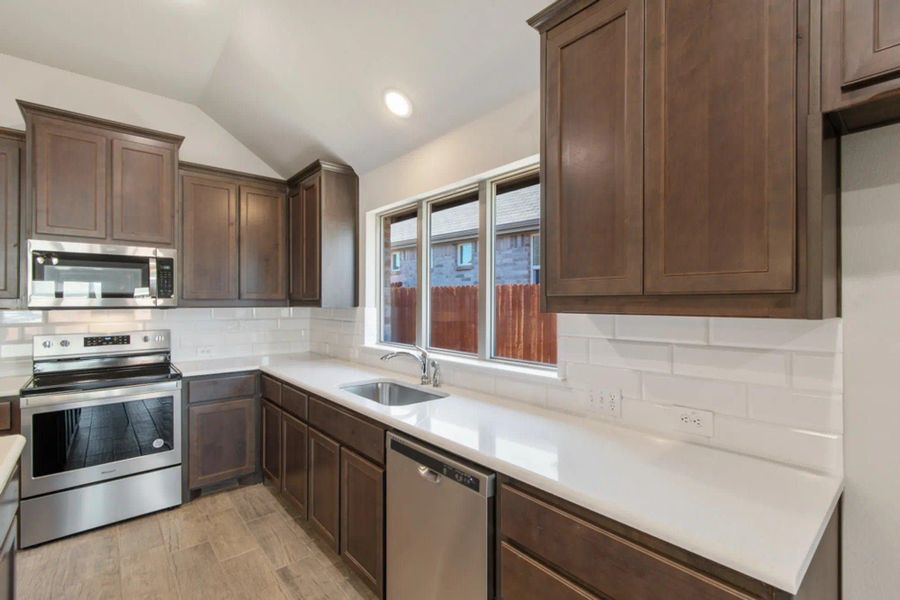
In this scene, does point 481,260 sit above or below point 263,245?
below

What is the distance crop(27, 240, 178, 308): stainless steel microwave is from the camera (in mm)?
2525

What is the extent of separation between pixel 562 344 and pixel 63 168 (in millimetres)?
3125

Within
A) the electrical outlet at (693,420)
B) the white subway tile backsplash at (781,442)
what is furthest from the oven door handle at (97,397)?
the white subway tile backsplash at (781,442)

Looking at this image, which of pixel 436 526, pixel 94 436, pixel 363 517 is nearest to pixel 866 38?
pixel 436 526

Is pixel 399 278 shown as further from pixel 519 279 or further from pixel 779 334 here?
pixel 779 334

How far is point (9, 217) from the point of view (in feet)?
8.41

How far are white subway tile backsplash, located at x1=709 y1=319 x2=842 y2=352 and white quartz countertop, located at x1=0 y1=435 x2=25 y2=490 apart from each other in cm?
208

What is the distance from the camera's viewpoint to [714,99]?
109cm

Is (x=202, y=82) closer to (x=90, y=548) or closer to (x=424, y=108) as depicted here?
(x=424, y=108)

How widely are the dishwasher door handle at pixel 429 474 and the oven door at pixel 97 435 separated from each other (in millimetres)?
2073

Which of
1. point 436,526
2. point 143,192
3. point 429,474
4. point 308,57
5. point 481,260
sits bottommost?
point 436,526

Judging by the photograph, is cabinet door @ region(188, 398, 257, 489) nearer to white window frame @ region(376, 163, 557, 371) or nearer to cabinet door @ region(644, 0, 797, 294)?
white window frame @ region(376, 163, 557, 371)

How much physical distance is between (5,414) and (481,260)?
2.76m

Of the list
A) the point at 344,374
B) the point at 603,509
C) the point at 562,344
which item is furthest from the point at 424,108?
the point at 603,509
